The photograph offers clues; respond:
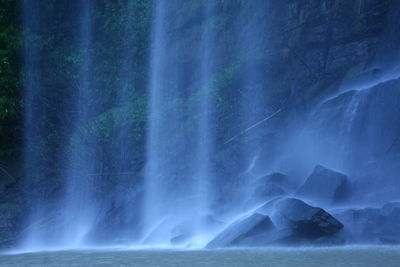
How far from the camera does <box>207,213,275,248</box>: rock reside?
852 centimetres

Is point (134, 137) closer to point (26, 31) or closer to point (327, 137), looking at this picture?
point (26, 31)

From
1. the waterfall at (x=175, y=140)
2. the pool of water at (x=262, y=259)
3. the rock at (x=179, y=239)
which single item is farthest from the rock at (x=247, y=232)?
the waterfall at (x=175, y=140)

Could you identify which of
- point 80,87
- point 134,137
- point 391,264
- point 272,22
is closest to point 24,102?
point 80,87

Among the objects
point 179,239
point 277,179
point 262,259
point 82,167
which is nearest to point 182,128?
point 82,167

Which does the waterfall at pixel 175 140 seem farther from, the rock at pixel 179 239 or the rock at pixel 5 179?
the rock at pixel 5 179

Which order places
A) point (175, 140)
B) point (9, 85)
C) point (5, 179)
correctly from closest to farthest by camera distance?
1. point (175, 140)
2. point (9, 85)
3. point (5, 179)

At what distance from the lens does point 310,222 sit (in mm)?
8164

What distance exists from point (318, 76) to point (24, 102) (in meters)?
8.20

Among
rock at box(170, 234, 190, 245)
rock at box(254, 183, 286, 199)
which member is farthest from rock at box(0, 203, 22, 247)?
rock at box(254, 183, 286, 199)

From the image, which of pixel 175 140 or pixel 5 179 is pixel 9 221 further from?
pixel 175 140

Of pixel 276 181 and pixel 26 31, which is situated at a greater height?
pixel 26 31

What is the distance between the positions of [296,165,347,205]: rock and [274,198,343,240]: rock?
1.01 meters

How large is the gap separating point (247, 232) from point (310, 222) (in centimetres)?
108

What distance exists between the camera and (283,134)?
12.5m
